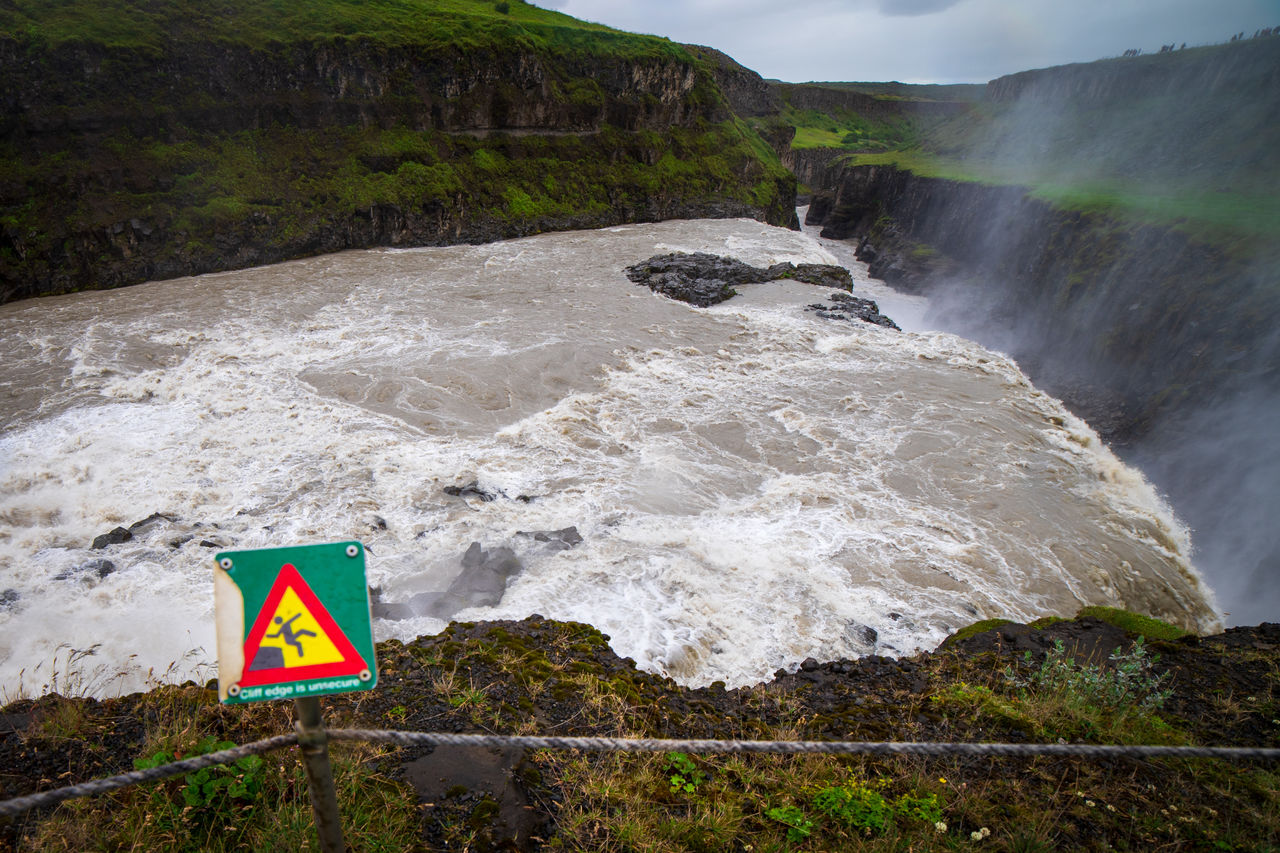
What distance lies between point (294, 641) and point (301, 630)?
0.04 meters

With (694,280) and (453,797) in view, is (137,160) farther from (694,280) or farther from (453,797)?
(453,797)

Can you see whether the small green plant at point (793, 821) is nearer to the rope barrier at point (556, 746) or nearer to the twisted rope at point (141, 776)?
the rope barrier at point (556, 746)

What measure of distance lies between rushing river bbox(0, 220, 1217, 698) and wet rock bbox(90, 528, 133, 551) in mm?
136

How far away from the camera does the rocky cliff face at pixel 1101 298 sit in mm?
19031

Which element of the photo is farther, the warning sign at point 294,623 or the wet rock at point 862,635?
the wet rock at point 862,635

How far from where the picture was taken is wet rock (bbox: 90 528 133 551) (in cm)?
987

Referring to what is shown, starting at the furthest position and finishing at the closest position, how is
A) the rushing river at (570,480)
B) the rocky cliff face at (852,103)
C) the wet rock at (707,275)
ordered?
1. the rocky cliff face at (852,103)
2. the wet rock at (707,275)
3. the rushing river at (570,480)

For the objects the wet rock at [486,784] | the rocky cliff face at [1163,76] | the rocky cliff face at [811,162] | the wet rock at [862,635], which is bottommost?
the wet rock at [862,635]

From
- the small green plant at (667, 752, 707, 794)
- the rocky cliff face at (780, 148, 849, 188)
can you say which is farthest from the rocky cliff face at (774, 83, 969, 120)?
the small green plant at (667, 752, 707, 794)

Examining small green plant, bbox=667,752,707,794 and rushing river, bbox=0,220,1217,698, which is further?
rushing river, bbox=0,220,1217,698

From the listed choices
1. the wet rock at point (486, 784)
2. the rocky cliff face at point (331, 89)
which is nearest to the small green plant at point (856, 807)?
the wet rock at point (486, 784)

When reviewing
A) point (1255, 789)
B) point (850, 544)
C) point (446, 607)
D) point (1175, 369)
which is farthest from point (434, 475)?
point (1175, 369)

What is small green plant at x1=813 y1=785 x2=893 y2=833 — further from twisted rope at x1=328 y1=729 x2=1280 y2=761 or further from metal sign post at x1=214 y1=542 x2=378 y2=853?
metal sign post at x1=214 y1=542 x2=378 y2=853

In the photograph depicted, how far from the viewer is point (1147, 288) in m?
23.0
